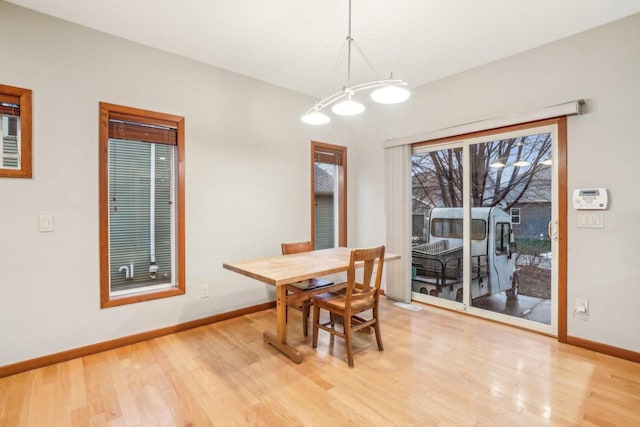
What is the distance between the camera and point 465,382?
6.90 feet

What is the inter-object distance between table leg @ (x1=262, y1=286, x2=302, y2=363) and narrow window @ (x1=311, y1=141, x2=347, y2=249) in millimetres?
1767

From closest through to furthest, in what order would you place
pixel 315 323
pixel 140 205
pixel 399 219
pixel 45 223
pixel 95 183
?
1. pixel 45 223
2. pixel 95 183
3. pixel 315 323
4. pixel 140 205
5. pixel 399 219

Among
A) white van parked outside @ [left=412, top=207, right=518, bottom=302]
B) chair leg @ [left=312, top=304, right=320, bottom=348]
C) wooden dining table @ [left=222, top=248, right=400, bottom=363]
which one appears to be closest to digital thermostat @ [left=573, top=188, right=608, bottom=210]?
white van parked outside @ [left=412, top=207, right=518, bottom=302]

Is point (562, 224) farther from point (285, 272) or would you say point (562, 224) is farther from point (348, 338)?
point (285, 272)

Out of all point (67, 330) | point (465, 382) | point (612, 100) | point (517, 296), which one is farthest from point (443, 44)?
point (67, 330)

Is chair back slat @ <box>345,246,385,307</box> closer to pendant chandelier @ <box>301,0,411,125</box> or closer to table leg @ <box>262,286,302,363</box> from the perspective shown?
table leg @ <box>262,286,302,363</box>

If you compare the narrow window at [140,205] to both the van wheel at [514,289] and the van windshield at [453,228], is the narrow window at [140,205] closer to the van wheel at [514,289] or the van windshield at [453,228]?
the van windshield at [453,228]

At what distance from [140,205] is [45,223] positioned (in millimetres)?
Result: 704

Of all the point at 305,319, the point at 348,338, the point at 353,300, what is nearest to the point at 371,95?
the point at 353,300

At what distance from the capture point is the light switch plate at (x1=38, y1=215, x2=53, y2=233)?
91.4 inches

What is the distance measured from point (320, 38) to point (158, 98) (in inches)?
64.4

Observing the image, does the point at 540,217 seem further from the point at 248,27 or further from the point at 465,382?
the point at 248,27

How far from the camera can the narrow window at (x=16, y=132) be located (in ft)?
7.34

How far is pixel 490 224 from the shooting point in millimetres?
3309
